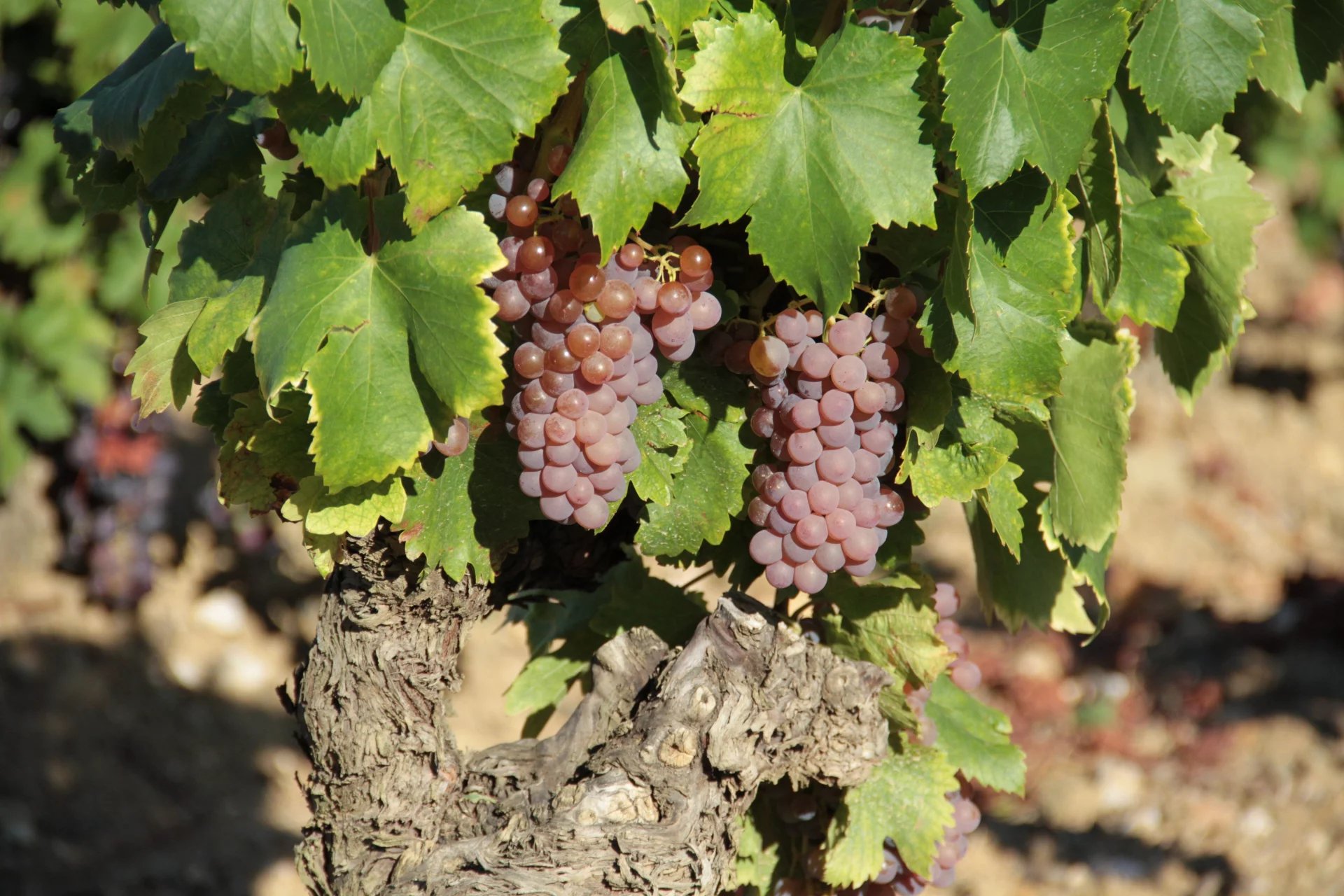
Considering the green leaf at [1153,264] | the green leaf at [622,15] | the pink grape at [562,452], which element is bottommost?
the green leaf at [1153,264]

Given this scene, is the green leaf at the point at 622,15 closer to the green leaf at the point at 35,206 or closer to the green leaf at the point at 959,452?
the green leaf at the point at 959,452

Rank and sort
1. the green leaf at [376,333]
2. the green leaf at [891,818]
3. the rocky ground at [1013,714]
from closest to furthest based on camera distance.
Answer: the green leaf at [376,333] < the green leaf at [891,818] < the rocky ground at [1013,714]

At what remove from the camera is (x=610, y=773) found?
1.29m

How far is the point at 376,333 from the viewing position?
104 cm

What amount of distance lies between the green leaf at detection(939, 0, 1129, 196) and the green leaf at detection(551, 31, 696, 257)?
0.78 feet

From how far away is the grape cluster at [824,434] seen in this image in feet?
3.69

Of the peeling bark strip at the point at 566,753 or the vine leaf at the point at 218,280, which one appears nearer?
the vine leaf at the point at 218,280

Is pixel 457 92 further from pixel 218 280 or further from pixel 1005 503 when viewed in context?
pixel 1005 503

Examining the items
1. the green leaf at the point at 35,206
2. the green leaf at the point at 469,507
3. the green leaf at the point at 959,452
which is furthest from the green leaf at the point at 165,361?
the green leaf at the point at 35,206

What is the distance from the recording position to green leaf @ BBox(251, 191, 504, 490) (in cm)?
100

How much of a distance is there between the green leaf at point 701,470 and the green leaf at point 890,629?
0.26 metres

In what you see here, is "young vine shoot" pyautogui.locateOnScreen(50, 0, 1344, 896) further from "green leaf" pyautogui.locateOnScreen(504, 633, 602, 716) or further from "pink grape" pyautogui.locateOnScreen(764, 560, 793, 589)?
"green leaf" pyautogui.locateOnScreen(504, 633, 602, 716)

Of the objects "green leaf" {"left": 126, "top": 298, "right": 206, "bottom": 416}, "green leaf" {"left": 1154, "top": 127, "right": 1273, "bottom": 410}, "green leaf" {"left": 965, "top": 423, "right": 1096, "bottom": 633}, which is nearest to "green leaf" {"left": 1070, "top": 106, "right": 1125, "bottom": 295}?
"green leaf" {"left": 1154, "top": 127, "right": 1273, "bottom": 410}

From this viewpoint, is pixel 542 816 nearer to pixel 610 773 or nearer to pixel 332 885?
pixel 610 773
